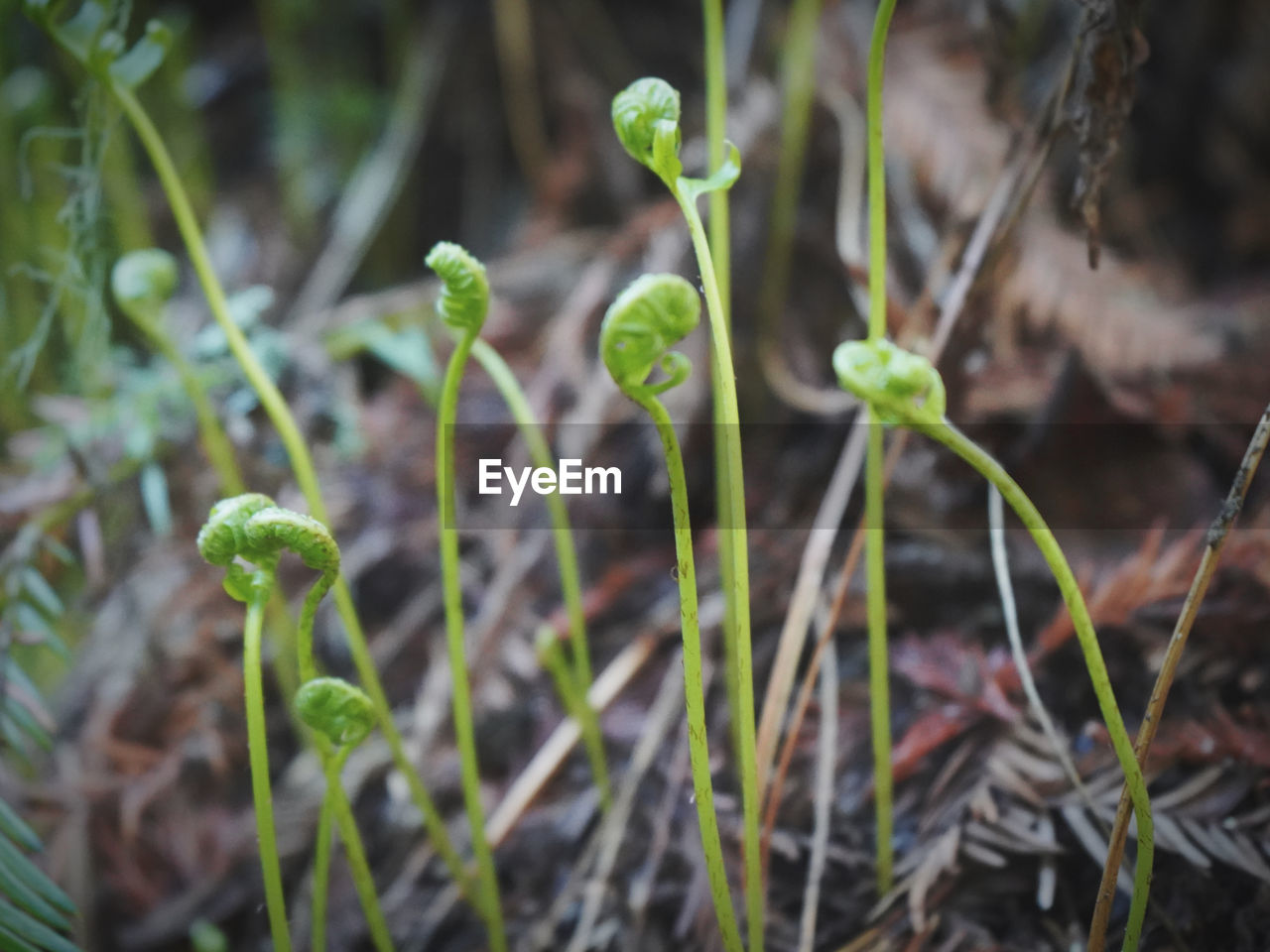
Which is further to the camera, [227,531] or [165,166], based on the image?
[165,166]

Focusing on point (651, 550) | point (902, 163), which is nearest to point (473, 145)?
point (902, 163)

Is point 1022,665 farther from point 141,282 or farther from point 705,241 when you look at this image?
point 141,282

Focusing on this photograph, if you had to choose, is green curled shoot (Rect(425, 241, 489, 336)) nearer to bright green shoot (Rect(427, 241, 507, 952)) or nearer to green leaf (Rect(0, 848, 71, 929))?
bright green shoot (Rect(427, 241, 507, 952))

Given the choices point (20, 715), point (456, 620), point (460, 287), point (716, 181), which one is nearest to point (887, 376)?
point (716, 181)

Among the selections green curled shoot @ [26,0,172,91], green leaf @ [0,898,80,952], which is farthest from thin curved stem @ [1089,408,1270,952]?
green curled shoot @ [26,0,172,91]

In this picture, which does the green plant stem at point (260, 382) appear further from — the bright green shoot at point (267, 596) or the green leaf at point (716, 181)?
the green leaf at point (716, 181)
